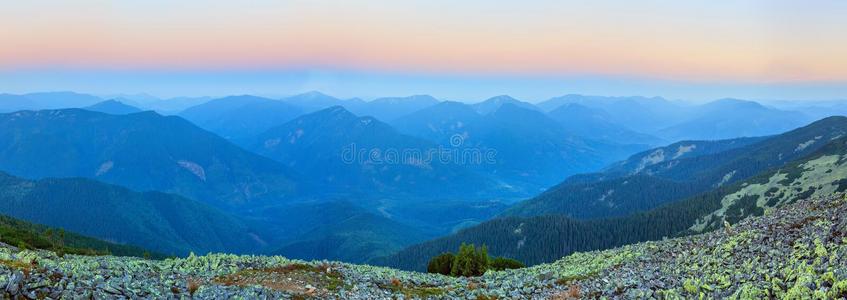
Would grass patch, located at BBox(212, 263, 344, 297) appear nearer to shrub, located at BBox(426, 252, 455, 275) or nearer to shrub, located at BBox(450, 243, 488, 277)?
shrub, located at BBox(450, 243, 488, 277)

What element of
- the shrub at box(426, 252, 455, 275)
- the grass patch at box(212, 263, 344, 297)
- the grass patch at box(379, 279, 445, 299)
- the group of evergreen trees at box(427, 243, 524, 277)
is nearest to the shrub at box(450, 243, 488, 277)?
the group of evergreen trees at box(427, 243, 524, 277)

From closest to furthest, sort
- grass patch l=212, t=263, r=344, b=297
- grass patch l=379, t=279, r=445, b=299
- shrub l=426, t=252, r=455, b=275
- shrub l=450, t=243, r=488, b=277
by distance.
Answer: grass patch l=212, t=263, r=344, b=297, grass patch l=379, t=279, r=445, b=299, shrub l=450, t=243, r=488, b=277, shrub l=426, t=252, r=455, b=275

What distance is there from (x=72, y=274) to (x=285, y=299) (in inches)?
491

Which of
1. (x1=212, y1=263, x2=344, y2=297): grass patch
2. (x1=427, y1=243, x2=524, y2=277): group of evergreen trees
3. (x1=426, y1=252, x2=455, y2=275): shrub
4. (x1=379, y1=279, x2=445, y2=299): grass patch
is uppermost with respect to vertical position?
(x1=212, y1=263, x2=344, y2=297): grass patch

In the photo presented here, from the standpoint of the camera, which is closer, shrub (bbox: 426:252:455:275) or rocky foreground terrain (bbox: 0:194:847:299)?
rocky foreground terrain (bbox: 0:194:847:299)

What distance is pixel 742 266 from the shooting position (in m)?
35.4

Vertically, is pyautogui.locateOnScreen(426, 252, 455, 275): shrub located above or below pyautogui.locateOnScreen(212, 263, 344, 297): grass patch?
below

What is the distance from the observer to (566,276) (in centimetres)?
4378

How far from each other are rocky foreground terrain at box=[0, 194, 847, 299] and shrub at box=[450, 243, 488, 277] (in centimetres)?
2192

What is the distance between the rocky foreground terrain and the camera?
27.2 metres

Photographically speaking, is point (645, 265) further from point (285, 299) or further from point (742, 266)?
point (285, 299)

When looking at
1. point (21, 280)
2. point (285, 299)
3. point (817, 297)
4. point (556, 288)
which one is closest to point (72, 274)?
point (21, 280)

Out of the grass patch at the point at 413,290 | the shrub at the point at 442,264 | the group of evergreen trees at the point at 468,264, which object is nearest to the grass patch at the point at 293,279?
the grass patch at the point at 413,290

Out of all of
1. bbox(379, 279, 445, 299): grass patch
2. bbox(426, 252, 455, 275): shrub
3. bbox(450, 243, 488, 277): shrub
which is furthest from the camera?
bbox(426, 252, 455, 275): shrub
